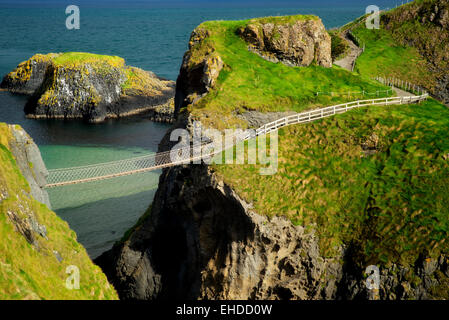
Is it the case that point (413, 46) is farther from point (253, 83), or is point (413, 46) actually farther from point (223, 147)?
point (223, 147)

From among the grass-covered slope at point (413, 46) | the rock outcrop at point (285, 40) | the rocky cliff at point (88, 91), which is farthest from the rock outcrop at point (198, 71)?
the rocky cliff at point (88, 91)

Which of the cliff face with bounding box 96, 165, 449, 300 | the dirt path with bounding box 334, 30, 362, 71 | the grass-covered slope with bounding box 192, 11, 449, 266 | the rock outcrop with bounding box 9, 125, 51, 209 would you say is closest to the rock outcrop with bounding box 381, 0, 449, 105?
the dirt path with bounding box 334, 30, 362, 71

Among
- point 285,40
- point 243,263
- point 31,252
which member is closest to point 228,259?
point 243,263

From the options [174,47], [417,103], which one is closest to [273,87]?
[417,103]

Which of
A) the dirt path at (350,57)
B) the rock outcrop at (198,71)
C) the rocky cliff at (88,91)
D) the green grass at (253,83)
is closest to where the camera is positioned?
the green grass at (253,83)

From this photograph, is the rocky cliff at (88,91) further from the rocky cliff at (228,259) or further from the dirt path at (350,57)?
the rocky cliff at (228,259)
